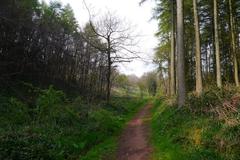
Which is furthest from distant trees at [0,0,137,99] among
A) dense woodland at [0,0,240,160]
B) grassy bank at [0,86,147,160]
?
grassy bank at [0,86,147,160]

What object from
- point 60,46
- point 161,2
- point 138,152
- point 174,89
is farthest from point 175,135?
point 60,46

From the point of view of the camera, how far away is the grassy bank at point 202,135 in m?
8.19

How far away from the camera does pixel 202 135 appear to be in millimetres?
9633

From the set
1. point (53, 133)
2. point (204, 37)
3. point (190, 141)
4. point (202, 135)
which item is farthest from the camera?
point (204, 37)

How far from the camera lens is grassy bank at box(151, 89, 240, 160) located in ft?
26.9

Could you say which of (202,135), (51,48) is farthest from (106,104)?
(202,135)

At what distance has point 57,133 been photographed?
465 inches

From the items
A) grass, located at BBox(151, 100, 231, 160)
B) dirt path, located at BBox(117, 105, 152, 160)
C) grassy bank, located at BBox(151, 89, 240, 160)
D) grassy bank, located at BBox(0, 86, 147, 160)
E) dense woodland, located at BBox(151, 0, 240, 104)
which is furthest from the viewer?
dense woodland, located at BBox(151, 0, 240, 104)

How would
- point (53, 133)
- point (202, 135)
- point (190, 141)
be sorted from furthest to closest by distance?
point (53, 133)
point (190, 141)
point (202, 135)

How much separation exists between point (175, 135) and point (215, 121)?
5.82 feet

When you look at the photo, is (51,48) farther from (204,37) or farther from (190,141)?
(190,141)

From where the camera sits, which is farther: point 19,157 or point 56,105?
point 56,105

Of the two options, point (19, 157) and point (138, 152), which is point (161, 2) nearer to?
point (138, 152)

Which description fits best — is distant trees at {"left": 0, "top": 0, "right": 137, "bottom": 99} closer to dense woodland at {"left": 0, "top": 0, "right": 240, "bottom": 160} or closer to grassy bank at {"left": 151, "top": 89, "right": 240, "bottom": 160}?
dense woodland at {"left": 0, "top": 0, "right": 240, "bottom": 160}
